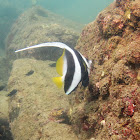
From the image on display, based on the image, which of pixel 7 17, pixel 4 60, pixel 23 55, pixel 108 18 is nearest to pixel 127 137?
pixel 108 18

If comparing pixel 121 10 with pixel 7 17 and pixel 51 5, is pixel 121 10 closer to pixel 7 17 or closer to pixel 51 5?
pixel 7 17

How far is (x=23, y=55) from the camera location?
7512 mm

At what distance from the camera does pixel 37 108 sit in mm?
3230

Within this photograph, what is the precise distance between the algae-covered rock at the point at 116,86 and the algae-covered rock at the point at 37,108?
0.63 meters

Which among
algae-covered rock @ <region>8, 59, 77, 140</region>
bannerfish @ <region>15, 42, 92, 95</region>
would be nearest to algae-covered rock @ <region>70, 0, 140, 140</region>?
bannerfish @ <region>15, 42, 92, 95</region>

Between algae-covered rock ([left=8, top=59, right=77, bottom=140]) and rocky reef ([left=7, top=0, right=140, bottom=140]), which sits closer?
rocky reef ([left=7, top=0, right=140, bottom=140])

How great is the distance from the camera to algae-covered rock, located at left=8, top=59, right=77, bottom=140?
2.45 metres

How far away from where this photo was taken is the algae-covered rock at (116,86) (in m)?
1.13

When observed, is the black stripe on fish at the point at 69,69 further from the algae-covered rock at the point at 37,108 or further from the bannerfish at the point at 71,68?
the algae-covered rock at the point at 37,108

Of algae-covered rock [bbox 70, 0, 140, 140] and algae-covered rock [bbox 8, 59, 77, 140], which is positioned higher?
algae-covered rock [bbox 70, 0, 140, 140]

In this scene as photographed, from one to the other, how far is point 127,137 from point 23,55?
299 inches

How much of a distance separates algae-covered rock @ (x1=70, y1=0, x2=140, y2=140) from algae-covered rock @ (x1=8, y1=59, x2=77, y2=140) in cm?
63

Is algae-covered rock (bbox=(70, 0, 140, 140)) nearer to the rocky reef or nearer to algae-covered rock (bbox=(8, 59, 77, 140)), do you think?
the rocky reef

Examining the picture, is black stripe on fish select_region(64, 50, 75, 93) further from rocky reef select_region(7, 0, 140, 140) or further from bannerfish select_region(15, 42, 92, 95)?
rocky reef select_region(7, 0, 140, 140)
